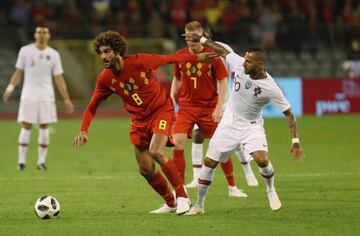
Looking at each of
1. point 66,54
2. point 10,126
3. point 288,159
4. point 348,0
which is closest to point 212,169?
point 288,159

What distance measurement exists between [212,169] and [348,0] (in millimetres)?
21707

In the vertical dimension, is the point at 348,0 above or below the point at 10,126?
above

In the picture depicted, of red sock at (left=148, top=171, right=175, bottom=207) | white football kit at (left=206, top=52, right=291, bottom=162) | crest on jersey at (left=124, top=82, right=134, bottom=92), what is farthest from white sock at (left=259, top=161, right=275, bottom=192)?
crest on jersey at (left=124, top=82, right=134, bottom=92)

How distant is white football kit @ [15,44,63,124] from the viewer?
15.6 m

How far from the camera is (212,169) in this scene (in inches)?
410

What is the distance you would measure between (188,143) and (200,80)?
7780mm

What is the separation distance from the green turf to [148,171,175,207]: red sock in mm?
341

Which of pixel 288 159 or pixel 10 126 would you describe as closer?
pixel 288 159

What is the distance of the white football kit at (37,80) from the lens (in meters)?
15.6

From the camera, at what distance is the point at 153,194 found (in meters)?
12.4

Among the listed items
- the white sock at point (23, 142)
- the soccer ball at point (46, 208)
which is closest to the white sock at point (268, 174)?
the soccer ball at point (46, 208)

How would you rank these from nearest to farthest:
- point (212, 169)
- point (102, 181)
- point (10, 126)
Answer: point (212, 169), point (102, 181), point (10, 126)

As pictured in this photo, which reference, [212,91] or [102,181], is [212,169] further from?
[102,181]

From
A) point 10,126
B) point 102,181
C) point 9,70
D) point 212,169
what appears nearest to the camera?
point 212,169
